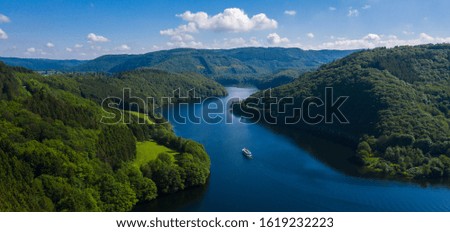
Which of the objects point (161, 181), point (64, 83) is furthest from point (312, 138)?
point (64, 83)

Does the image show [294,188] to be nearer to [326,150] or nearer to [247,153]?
[247,153]

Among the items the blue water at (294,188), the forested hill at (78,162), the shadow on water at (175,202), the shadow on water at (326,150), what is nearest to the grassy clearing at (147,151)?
the forested hill at (78,162)

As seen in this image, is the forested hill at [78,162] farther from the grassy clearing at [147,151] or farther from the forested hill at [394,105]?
the forested hill at [394,105]

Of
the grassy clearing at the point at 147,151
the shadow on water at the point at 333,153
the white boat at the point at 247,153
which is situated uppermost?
the grassy clearing at the point at 147,151

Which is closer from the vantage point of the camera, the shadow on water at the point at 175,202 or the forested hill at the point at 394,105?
the shadow on water at the point at 175,202

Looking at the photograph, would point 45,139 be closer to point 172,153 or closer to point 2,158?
point 2,158

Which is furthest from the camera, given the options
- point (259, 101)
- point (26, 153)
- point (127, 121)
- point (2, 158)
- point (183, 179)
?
point (259, 101)
